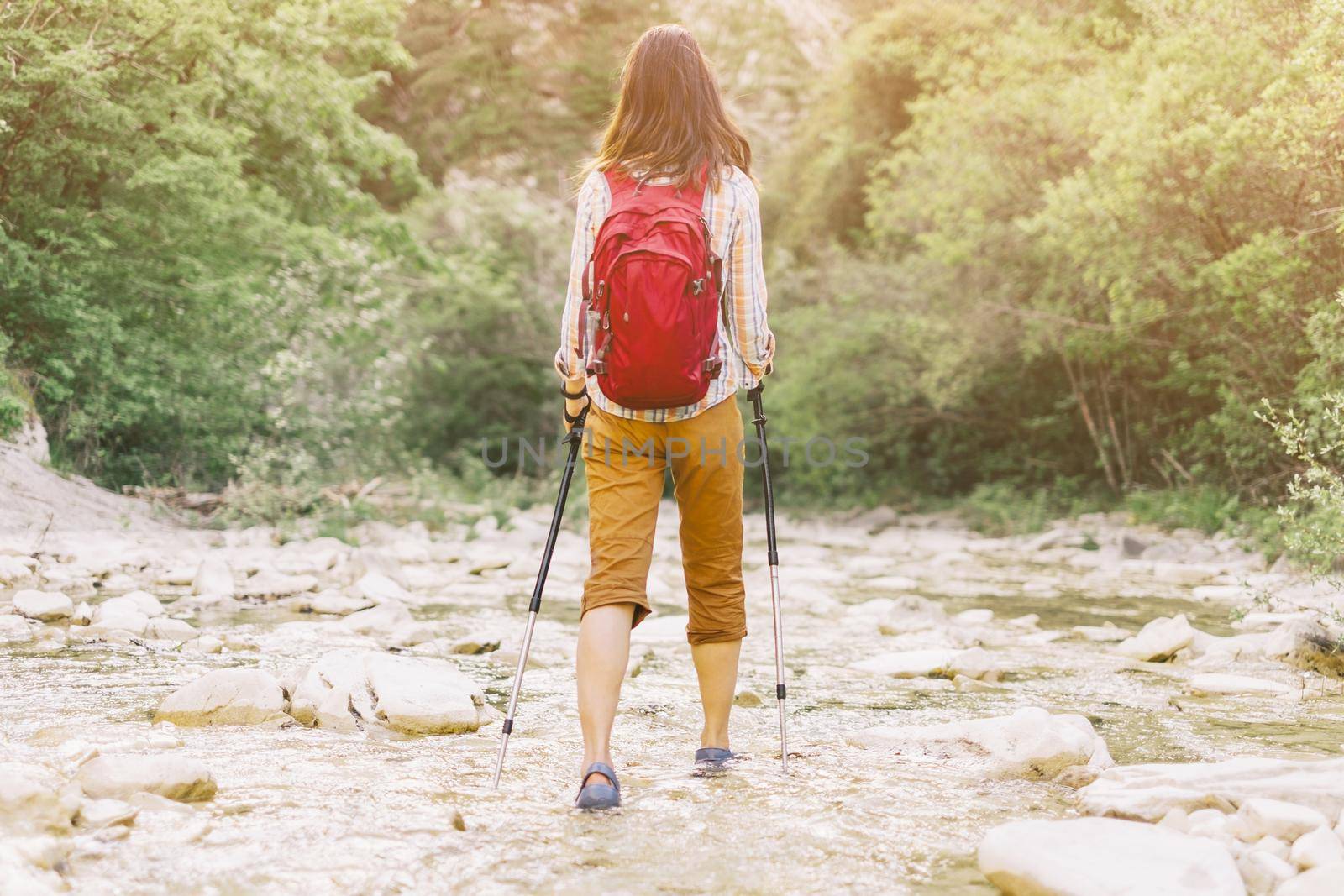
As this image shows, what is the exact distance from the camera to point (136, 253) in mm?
9883

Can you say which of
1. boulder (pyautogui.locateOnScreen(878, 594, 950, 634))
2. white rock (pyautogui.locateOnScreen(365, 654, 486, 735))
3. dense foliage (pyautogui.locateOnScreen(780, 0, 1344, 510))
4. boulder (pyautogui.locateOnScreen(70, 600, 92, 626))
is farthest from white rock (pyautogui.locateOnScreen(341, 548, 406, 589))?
dense foliage (pyautogui.locateOnScreen(780, 0, 1344, 510))

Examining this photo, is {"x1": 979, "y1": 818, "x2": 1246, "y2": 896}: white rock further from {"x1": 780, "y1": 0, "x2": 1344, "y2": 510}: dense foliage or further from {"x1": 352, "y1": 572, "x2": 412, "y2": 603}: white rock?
{"x1": 780, "y1": 0, "x2": 1344, "y2": 510}: dense foliage

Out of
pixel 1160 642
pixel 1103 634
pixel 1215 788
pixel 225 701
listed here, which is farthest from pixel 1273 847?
pixel 1103 634

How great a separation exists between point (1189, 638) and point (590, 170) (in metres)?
3.97

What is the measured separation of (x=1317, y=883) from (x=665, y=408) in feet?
5.87

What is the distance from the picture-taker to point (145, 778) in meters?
2.69

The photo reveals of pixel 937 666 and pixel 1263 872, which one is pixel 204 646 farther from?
pixel 1263 872

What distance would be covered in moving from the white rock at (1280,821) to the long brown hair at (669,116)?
2.06 m

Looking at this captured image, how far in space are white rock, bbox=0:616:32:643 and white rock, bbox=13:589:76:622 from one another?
0.49 ft

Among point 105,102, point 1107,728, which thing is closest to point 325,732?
point 1107,728

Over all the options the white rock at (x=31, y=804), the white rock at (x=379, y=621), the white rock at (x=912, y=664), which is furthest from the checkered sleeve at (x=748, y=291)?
the white rock at (x=379, y=621)

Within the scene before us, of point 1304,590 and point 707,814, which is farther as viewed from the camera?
point 1304,590

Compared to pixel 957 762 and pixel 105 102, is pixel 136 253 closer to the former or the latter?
pixel 105 102

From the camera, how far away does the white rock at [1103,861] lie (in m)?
2.18
